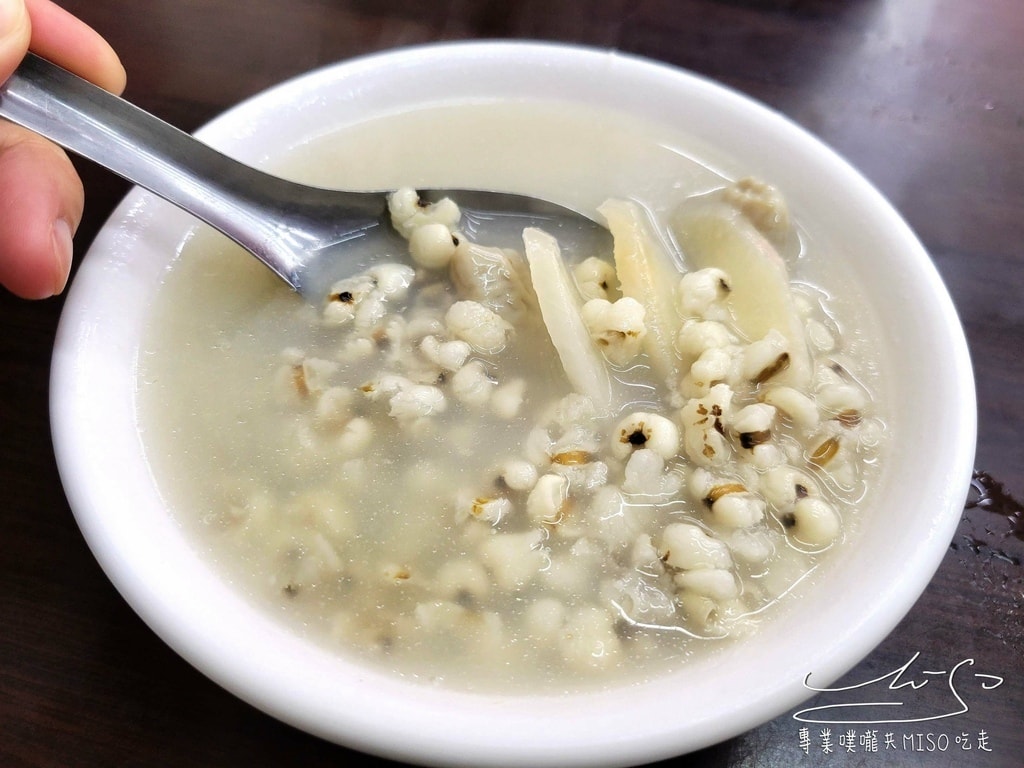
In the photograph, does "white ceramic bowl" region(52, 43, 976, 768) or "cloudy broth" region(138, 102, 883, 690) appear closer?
"white ceramic bowl" region(52, 43, 976, 768)

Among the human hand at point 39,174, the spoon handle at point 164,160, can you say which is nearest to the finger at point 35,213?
the human hand at point 39,174

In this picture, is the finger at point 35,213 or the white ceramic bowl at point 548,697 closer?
the white ceramic bowl at point 548,697

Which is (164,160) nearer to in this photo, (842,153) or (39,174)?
(39,174)

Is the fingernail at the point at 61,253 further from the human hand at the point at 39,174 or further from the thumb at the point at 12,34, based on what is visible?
the thumb at the point at 12,34

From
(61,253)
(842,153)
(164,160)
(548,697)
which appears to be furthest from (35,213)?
(842,153)

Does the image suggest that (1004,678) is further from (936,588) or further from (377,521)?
(377,521)

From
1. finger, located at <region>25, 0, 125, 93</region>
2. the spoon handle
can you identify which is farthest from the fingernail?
finger, located at <region>25, 0, 125, 93</region>

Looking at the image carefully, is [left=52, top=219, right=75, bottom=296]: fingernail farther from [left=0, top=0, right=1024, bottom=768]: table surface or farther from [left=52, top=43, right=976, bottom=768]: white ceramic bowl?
[left=0, top=0, right=1024, bottom=768]: table surface
